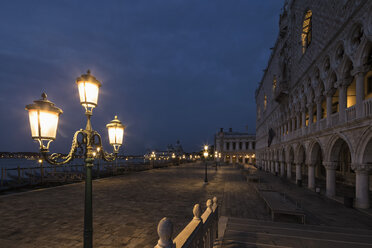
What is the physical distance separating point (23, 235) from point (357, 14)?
17448 mm

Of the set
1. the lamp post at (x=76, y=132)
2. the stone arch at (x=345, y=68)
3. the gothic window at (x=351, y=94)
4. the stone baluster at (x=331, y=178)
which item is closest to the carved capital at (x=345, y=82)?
the stone arch at (x=345, y=68)

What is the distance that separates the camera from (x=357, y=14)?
9719 millimetres

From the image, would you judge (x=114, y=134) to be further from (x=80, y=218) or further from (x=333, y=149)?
(x=333, y=149)

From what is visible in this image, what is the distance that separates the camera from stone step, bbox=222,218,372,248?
5.05 metres

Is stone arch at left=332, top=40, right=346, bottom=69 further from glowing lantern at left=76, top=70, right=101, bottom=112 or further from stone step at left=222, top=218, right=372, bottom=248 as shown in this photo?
glowing lantern at left=76, top=70, right=101, bottom=112

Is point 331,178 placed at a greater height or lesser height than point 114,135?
lesser

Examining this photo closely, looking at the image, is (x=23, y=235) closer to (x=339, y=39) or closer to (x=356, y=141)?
(x=356, y=141)

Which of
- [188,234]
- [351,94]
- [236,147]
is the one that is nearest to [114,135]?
[188,234]

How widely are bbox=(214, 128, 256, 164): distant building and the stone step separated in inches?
2534

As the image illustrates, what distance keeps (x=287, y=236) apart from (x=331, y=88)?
11.6 meters

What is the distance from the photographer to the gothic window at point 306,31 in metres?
17.3

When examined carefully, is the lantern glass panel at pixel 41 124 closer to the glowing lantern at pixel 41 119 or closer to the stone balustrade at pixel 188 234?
the glowing lantern at pixel 41 119

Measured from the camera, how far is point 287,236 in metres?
5.56

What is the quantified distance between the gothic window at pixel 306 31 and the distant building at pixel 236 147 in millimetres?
55172
